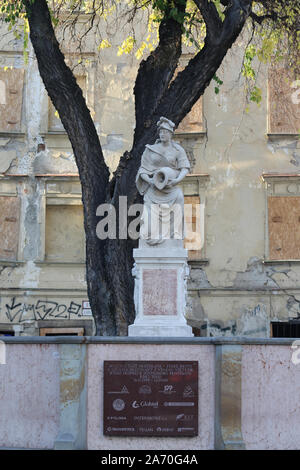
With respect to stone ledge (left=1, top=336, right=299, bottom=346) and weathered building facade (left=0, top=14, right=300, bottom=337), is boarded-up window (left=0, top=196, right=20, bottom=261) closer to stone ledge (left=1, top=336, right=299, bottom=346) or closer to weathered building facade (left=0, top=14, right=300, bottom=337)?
weathered building facade (left=0, top=14, right=300, bottom=337)

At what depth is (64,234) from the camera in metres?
21.1

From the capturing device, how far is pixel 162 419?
1015cm

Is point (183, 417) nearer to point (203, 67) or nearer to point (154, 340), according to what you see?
point (154, 340)

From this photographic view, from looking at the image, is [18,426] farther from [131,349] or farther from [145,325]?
[145,325]

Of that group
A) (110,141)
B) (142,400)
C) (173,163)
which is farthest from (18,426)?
(110,141)

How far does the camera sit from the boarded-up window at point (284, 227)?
2050cm

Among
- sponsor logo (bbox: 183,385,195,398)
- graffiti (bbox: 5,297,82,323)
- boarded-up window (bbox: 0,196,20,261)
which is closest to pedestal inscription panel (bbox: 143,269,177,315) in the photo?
sponsor logo (bbox: 183,385,195,398)

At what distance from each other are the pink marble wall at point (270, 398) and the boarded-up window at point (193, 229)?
1032 cm

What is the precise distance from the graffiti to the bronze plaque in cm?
1036

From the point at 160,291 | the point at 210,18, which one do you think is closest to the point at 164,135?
the point at 160,291

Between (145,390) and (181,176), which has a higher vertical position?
(181,176)

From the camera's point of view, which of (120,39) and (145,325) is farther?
(120,39)

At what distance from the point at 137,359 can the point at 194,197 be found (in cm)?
1088
